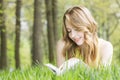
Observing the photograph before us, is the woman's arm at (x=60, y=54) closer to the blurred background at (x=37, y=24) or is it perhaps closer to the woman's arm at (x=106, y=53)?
the blurred background at (x=37, y=24)

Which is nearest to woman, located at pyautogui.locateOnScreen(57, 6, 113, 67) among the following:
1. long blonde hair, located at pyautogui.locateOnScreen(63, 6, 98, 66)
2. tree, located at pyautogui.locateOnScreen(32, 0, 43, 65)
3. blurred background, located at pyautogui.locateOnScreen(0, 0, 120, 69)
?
long blonde hair, located at pyautogui.locateOnScreen(63, 6, 98, 66)

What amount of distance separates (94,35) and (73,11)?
403mm

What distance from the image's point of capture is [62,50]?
5.32m

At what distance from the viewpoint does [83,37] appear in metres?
4.96

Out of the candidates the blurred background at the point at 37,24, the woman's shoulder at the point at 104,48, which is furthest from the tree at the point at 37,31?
the woman's shoulder at the point at 104,48

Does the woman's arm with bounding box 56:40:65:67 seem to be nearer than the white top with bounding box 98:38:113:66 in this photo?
No

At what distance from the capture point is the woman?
16.1 ft

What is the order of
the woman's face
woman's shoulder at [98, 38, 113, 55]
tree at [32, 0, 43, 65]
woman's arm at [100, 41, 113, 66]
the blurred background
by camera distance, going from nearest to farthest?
the woman's face < woman's arm at [100, 41, 113, 66] < woman's shoulder at [98, 38, 113, 55] < tree at [32, 0, 43, 65] < the blurred background

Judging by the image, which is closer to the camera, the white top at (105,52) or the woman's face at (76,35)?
the woman's face at (76,35)

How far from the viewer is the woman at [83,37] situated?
4.91 metres

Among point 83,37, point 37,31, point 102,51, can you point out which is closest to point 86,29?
point 83,37

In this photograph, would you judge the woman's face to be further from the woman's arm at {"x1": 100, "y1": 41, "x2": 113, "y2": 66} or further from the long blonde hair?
the woman's arm at {"x1": 100, "y1": 41, "x2": 113, "y2": 66}

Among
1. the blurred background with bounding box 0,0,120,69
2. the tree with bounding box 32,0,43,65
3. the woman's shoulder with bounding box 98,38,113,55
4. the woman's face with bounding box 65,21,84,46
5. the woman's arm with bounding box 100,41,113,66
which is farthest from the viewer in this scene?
the blurred background with bounding box 0,0,120,69

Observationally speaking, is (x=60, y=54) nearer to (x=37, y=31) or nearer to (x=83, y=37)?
(x=83, y=37)
